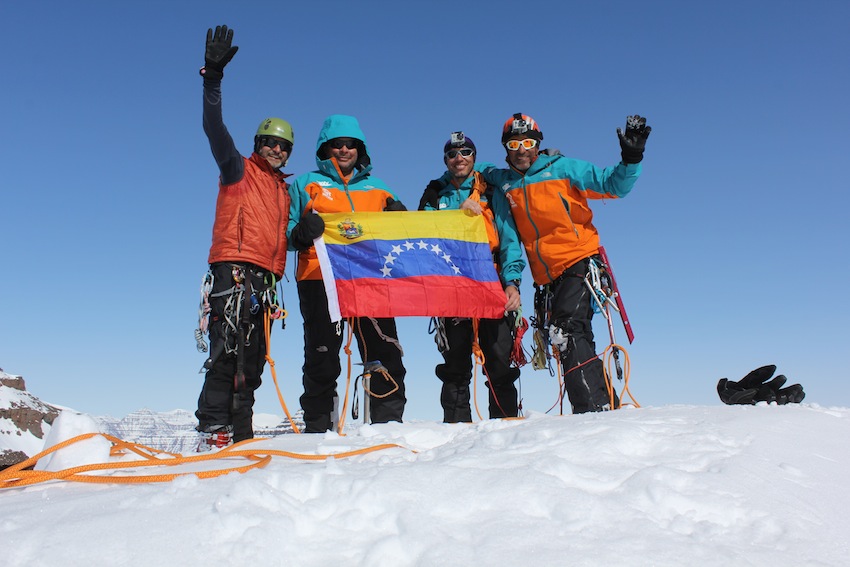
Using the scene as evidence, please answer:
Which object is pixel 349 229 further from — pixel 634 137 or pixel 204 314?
pixel 634 137

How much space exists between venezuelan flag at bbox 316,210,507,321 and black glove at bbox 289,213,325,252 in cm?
12

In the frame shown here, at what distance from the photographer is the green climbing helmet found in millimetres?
6262

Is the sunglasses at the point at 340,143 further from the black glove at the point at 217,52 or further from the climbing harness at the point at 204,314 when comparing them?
the climbing harness at the point at 204,314

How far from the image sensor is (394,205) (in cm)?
684

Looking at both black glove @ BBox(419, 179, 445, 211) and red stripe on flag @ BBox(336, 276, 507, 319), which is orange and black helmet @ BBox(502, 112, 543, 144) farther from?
red stripe on flag @ BBox(336, 276, 507, 319)

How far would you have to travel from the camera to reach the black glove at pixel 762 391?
567 centimetres

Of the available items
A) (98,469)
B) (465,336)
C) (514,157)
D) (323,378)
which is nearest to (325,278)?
(323,378)

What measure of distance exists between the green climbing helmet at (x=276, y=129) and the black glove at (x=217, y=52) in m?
0.91

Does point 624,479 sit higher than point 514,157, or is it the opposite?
point 514,157

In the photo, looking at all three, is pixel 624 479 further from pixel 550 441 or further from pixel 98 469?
pixel 98 469

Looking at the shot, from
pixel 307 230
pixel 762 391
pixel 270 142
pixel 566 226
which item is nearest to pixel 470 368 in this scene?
pixel 566 226

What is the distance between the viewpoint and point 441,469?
262 cm

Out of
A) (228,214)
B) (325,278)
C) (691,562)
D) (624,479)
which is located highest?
(228,214)

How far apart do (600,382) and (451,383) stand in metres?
1.62
